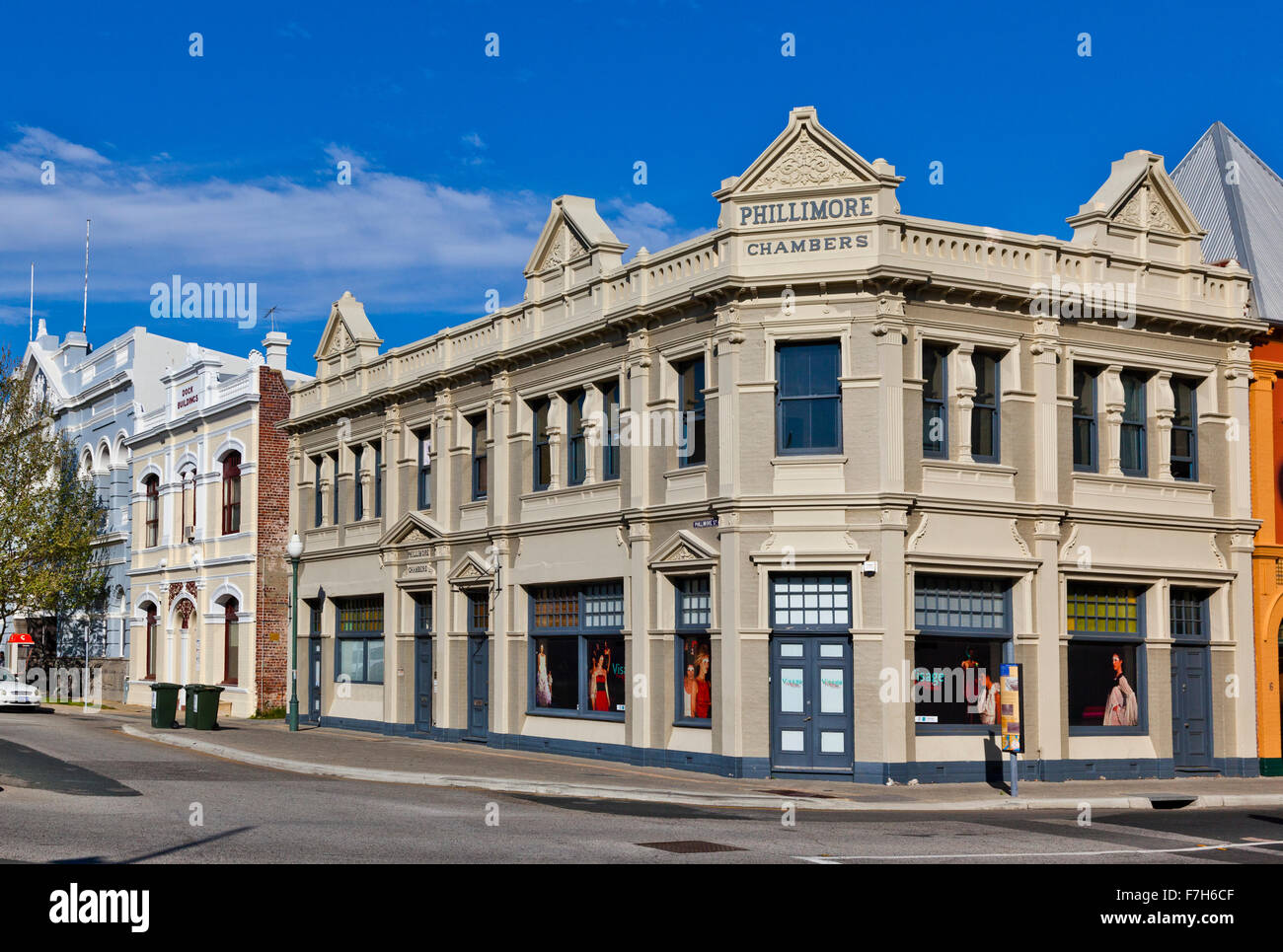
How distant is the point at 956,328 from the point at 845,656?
5946 millimetres

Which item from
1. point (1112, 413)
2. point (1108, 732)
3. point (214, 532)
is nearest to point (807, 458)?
point (1112, 413)

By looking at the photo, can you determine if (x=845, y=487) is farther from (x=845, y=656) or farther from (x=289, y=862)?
(x=289, y=862)

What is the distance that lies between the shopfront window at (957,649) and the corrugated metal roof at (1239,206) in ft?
29.2

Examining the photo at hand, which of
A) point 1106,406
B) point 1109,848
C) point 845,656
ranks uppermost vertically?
point 1106,406

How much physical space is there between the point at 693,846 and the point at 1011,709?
25.1 feet

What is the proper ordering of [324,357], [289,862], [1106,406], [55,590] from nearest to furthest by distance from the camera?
[289,862], [1106,406], [324,357], [55,590]

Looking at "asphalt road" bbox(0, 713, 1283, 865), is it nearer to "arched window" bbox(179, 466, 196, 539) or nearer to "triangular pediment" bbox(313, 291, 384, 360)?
"triangular pediment" bbox(313, 291, 384, 360)

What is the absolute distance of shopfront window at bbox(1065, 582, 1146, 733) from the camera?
25562 mm

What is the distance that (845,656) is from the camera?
77.6ft

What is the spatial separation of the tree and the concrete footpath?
20.9 meters

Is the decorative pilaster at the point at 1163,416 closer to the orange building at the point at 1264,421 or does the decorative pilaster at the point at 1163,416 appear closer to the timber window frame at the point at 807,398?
the orange building at the point at 1264,421

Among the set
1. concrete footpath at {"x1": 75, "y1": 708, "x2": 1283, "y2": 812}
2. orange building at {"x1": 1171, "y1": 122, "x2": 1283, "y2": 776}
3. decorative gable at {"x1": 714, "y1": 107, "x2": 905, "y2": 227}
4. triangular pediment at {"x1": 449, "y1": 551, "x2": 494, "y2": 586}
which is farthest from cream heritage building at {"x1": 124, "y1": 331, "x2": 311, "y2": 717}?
orange building at {"x1": 1171, "y1": 122, "x2": 1283, "y2": 776}

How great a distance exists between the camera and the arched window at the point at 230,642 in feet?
136
